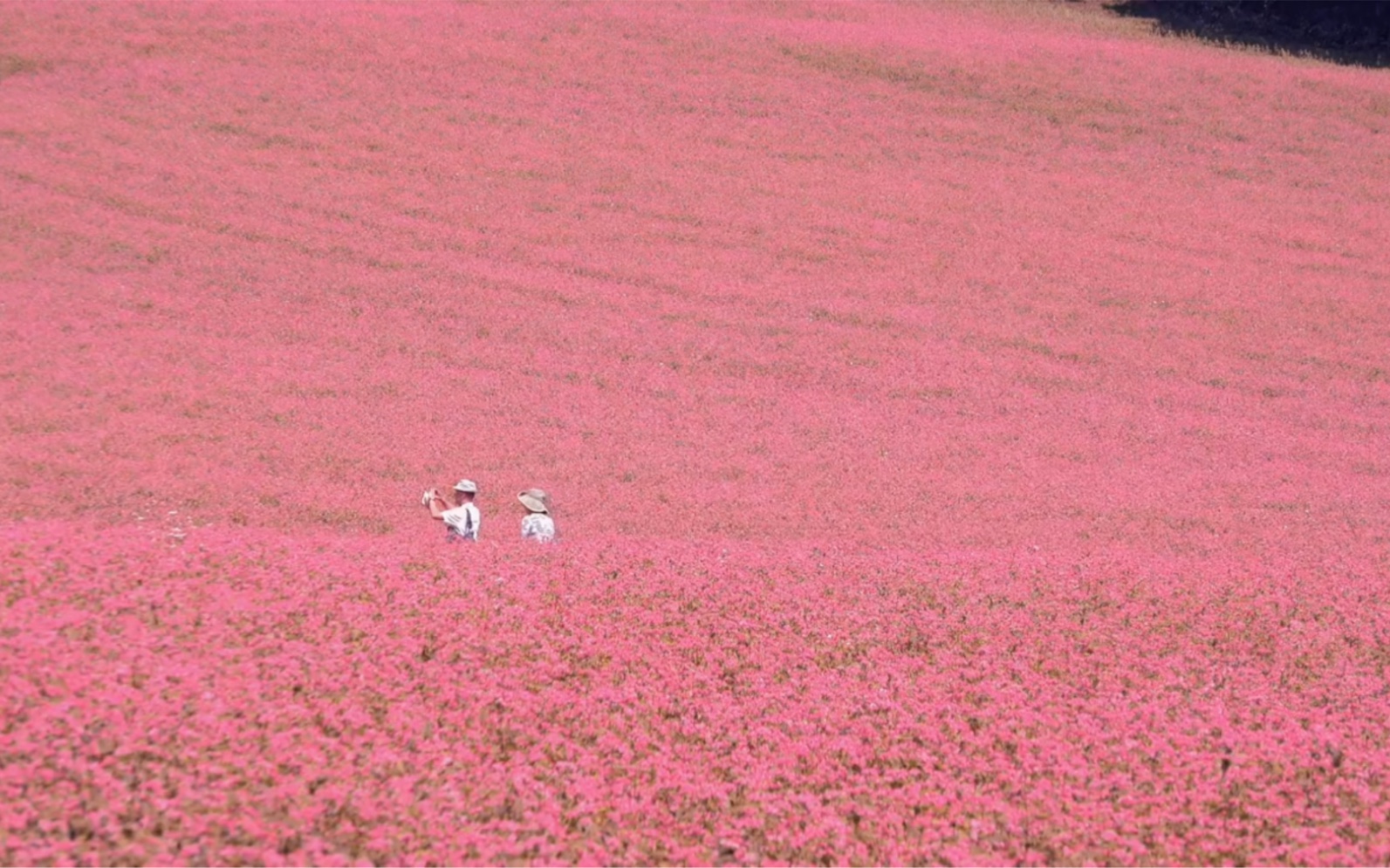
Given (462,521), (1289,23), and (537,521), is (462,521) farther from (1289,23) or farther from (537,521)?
(1289,23)

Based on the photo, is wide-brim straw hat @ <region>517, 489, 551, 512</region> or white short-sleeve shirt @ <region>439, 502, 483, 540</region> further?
wide-brim straw hat @ <region>517, 489, 551, 512</region>

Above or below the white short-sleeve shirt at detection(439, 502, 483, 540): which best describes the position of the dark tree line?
above

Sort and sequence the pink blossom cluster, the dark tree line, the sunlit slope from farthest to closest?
the dark tree line < the sunlit slope < the pink blossom cluster

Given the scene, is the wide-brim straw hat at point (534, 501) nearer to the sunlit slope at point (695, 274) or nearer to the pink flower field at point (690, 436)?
the pink flower field at point (690, 436)

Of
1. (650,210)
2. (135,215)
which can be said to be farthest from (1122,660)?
(135,215)

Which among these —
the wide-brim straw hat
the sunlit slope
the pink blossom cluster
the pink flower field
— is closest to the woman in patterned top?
the wide-brim straw hat

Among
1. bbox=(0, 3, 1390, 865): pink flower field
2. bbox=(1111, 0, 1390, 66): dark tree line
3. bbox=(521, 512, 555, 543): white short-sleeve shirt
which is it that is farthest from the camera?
bbox=(1111, 0, 1390, 66): dark tree line

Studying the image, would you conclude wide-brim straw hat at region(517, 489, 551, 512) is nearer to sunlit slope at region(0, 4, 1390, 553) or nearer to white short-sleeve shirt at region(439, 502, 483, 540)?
white short-sleeve shirt at region(439, 502, 483, 540)
